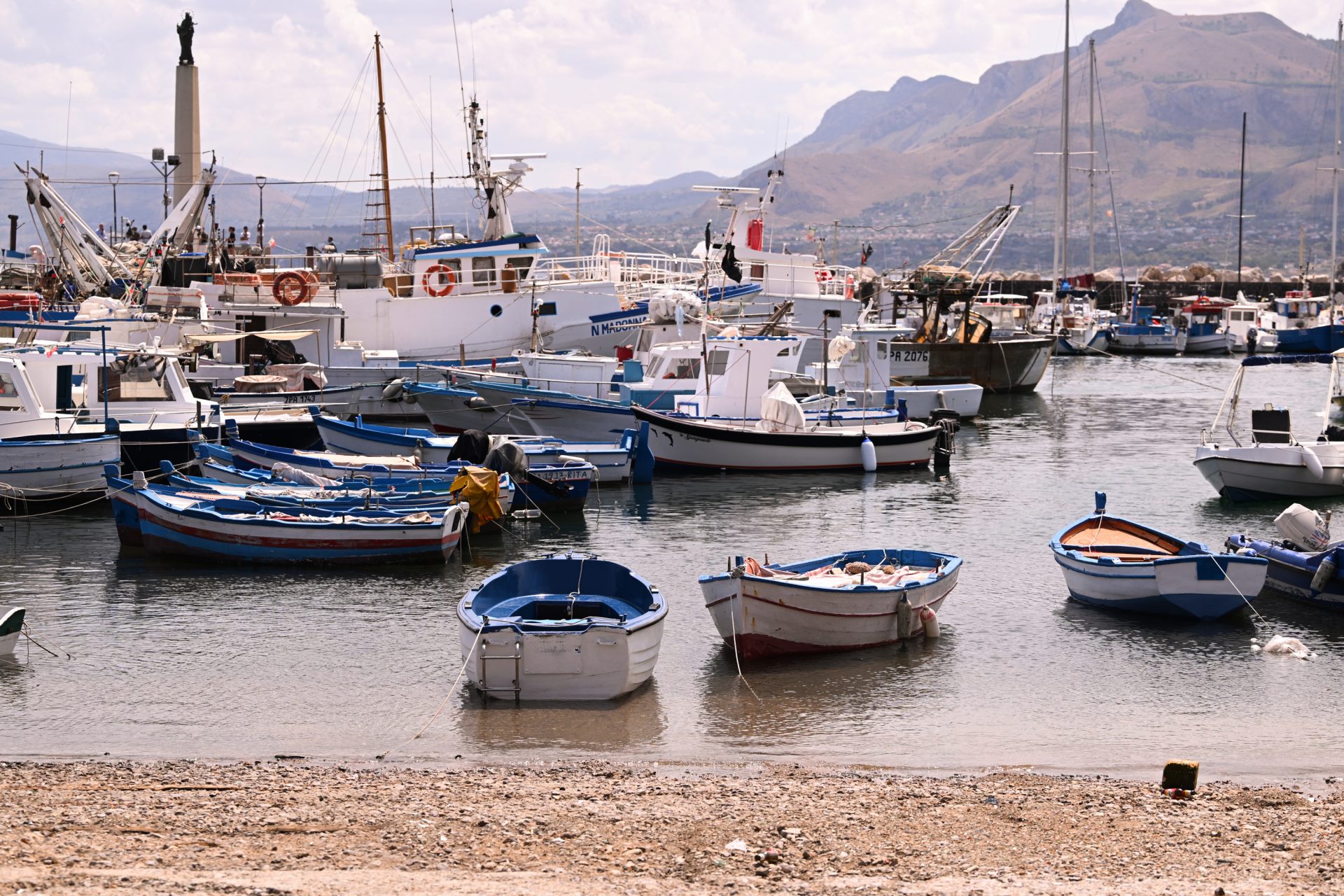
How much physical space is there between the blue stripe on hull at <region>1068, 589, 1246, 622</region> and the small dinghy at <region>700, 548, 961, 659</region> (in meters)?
2.80

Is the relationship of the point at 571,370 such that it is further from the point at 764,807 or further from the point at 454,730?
the point at 764,807

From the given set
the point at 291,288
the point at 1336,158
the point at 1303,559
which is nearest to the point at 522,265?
the point at 291,288

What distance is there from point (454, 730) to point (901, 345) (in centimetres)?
3892

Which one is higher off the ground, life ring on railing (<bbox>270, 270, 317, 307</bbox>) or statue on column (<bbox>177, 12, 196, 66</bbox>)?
statue on column (<bbox>177, 12, 196, 66</bbox>)

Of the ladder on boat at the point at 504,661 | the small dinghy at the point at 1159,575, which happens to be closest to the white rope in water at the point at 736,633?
the ladder on boat at the point at 504,661

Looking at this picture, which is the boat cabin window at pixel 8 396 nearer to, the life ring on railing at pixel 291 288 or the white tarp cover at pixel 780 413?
the life ring on railing at pixel 291 288

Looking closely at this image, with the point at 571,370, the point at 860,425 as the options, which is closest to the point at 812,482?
the point at 860,425

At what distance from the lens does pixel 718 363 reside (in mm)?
34219

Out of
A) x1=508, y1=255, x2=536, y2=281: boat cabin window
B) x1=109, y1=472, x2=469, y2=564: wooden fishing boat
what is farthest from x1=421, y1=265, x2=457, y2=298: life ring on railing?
x1=109, y1=472, x2=469, y2=564: wooden fishing boat

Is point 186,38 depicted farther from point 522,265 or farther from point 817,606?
point 817,606

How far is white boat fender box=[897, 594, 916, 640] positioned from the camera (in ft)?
58.3

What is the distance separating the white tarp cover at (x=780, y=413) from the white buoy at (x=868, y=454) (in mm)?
1452

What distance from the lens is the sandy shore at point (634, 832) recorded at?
10.1 metres

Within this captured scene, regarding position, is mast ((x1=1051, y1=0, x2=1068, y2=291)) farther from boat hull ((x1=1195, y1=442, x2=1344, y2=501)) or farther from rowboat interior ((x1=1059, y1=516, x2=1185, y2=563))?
rowboat interior ((x1=1059, y1=516, x2=1185, y2=563))
